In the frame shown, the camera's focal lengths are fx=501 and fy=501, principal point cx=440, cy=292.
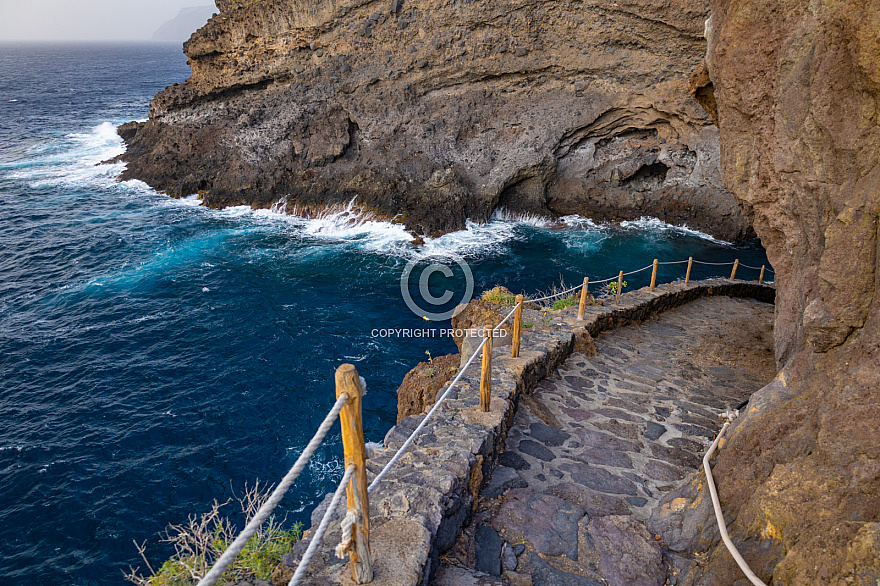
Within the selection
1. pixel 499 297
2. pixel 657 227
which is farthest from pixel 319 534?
pixel 657 227

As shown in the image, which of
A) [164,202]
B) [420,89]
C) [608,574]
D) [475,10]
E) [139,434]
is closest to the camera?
[608,574]

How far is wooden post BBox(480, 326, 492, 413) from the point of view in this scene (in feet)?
17.2

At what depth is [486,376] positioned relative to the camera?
17.2 feet

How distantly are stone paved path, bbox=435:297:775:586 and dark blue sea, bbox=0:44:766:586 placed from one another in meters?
5.63

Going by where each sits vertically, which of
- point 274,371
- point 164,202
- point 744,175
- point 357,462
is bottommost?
point 274,371

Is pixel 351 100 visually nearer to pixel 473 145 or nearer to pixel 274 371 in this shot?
pixel 473 145

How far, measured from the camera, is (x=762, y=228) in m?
6.04

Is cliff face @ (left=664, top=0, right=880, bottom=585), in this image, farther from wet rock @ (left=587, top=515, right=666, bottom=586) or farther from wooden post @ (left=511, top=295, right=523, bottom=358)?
wooden post @ (left=511, top=295, right=523, bottom=358)

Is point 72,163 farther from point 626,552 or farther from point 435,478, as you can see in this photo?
point 626,552

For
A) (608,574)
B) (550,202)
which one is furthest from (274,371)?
(550,202)

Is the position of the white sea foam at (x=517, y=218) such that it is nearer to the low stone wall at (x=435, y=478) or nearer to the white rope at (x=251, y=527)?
the low stone wall at (x=435, y=478)

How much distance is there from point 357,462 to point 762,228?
568 cm

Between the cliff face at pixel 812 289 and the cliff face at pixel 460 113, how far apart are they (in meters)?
17.1
